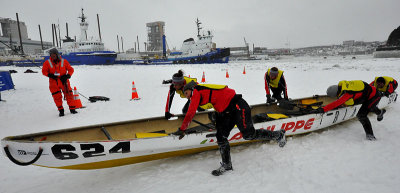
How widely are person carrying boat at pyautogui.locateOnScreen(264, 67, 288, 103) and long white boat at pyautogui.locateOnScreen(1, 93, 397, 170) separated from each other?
849 mm

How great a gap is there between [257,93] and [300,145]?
5.61 meters

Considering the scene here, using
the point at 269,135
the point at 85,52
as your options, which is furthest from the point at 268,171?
the point at 85,52

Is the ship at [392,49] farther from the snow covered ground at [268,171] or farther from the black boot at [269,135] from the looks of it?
the black boot at [269,135]

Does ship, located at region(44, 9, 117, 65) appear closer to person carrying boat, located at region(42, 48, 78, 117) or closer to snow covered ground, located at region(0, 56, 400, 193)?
person carrying boat, located at region(42, 48, 78, 117)

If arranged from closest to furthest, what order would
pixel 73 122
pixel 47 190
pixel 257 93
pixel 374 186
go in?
pixel 374 186 < pixel 47 190 < pixel 73 122 < pixel 257 93

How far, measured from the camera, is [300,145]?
157 inches

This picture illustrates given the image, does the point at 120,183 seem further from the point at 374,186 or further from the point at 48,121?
the point at 48,121

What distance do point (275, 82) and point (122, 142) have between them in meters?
4.52

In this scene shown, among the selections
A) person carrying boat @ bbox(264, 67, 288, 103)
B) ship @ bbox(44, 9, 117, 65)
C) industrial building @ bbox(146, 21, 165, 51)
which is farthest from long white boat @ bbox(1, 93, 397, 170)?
industrial building @ bbox(146, 21, 165, 51)

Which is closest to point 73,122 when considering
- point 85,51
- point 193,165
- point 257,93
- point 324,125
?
point 193,165

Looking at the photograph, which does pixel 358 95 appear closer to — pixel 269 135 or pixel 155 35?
pixel 269 135

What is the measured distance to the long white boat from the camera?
263 cm

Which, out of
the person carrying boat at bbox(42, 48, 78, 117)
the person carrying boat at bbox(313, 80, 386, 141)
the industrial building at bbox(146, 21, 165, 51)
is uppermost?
the industrial building at bbox(146, 21, 165, 51)

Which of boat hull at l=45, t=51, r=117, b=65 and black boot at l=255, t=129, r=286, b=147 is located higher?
boat hull at l=45, t=51, r=117, b=65
